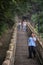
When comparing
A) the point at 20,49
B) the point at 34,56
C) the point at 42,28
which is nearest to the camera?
the point at 34,56

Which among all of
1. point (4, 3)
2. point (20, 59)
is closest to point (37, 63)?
point (20, 59)

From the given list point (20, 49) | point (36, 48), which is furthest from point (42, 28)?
point (36, 48)

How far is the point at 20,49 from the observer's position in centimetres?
2416

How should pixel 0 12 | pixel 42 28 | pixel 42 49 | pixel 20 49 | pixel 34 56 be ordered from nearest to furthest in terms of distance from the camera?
pixel 42 49 → pixel 34 56 → pixel 0 12 → pixel 20 49 → pixel 42 28

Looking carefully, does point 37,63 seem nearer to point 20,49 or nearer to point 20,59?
point 20,59

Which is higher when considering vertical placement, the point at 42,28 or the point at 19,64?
the point at 42,28

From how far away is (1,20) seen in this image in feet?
79.5

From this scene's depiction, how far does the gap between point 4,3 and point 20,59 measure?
4.33 meters

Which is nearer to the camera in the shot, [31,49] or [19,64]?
[19,64]

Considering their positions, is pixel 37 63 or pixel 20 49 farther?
Answer: pixel 20 49

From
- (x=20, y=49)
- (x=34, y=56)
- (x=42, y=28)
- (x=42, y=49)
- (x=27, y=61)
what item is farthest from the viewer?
(x=42, y=28)

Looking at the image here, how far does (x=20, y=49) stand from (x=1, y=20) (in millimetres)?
3012

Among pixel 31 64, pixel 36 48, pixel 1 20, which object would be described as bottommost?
pixel 31 64

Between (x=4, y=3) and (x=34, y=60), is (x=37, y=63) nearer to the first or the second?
(x=34, y=60)
